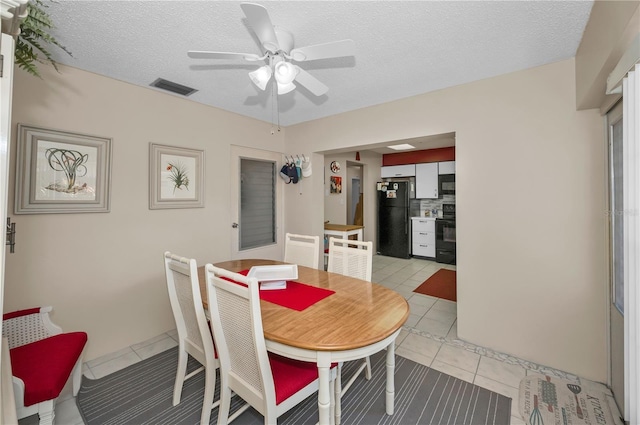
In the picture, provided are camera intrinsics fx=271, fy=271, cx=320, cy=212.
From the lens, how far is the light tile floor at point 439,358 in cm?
195

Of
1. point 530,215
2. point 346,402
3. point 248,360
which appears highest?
point 530,215

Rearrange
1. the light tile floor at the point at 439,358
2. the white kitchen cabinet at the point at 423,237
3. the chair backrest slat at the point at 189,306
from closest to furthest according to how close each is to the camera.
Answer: the chair backrest slat at the point at 189,306 → the light tile floor at the point at 439,358 → the white kitchen cabinet at the point at 423,237

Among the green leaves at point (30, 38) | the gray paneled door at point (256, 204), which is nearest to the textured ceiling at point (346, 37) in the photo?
the green leaves at point (30, 38)

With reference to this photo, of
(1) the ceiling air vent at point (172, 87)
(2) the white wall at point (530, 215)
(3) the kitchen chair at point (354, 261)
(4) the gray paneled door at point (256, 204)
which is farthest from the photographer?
(4) the gray paneled door at point (256, 204)

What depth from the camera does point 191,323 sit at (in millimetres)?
1695

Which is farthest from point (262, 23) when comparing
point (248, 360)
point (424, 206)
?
point (424, 206)

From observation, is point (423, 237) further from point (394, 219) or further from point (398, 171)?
point (398, 171)

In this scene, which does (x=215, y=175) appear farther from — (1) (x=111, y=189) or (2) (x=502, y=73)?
(2) (x=502, y=73)

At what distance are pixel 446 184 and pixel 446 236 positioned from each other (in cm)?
108

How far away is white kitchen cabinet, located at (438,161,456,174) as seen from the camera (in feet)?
18.2

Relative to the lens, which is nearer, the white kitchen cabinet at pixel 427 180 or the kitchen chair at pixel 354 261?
the kitchen chair at pixel 354 261

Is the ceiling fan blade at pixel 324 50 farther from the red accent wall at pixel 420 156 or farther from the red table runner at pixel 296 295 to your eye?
the red accent wall at pixel 420 156

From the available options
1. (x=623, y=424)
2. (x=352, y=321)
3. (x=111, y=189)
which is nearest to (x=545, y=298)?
(x=623, y=424)

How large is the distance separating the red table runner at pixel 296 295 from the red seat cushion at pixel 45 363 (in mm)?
1155
